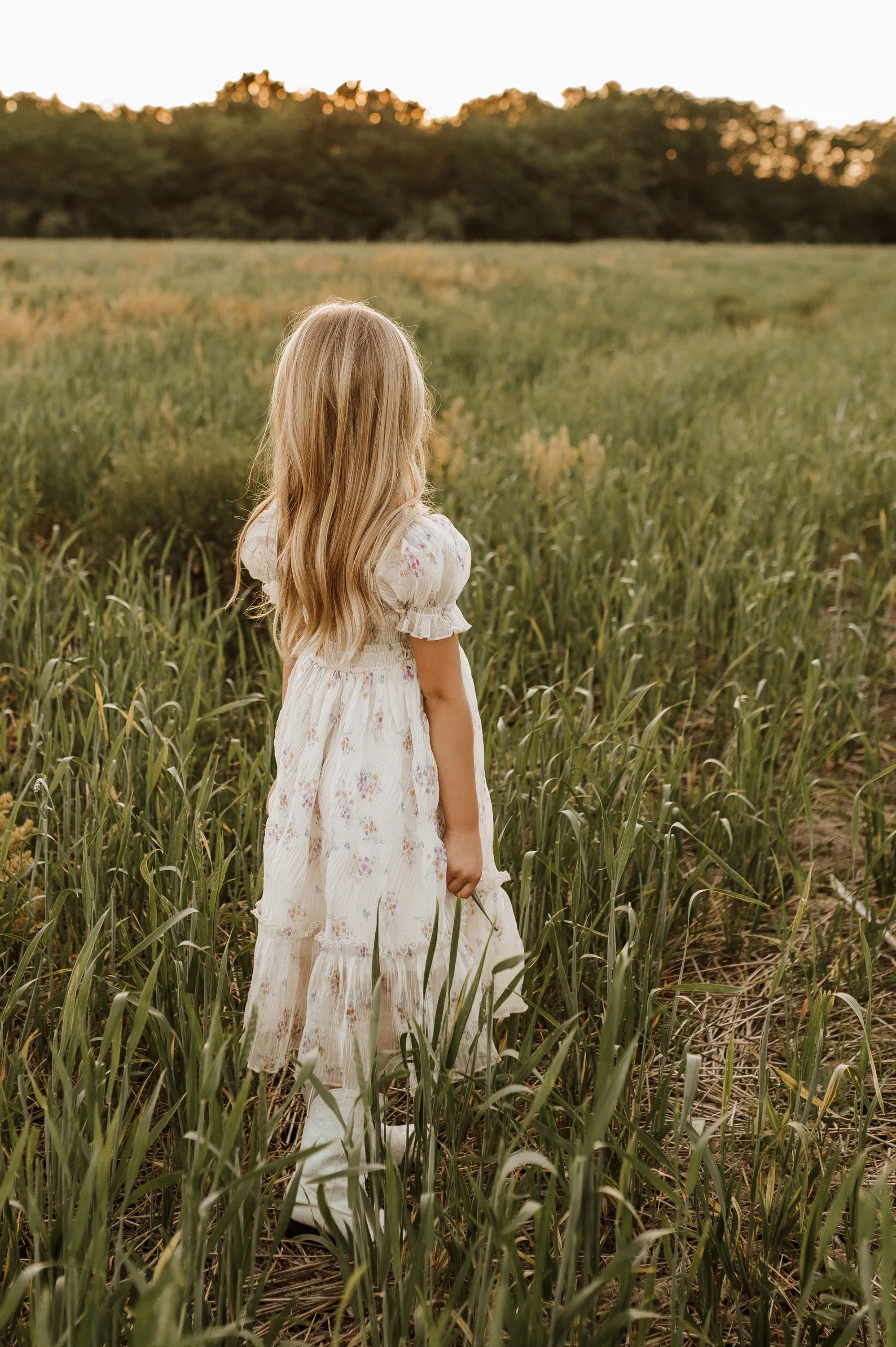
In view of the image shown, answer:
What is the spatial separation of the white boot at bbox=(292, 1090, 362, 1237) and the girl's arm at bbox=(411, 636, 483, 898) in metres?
0.38

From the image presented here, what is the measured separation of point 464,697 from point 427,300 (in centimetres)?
976

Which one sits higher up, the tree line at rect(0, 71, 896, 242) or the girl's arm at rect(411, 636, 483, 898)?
the tree line at rect(0, 71, 896, 242)

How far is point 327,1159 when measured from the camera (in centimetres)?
151

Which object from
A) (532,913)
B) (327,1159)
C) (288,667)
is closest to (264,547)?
(288,667)

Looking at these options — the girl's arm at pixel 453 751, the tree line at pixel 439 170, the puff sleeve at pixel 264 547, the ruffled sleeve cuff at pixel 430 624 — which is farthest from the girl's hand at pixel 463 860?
the tree line at pixel 439 170

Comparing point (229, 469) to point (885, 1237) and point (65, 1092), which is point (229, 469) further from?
point (885, 1237)

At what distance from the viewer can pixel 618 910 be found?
148 centimetres

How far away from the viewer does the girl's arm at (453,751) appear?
148 centimetres

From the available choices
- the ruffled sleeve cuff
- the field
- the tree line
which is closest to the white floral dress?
the ruffled sleeve cuff

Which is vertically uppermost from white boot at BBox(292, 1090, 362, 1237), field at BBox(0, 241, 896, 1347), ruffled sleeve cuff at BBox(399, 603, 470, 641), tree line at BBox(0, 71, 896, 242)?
tree line at BBox(0, 71, 896, 242)

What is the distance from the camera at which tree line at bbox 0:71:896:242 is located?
3784 centimetres

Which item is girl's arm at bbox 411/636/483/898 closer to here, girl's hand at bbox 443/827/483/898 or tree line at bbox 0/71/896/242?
girl's hand at bbox 443/827/483/898

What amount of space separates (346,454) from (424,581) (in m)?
0.23

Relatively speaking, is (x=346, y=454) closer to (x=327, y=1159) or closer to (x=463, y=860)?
(x=463, y=860)
